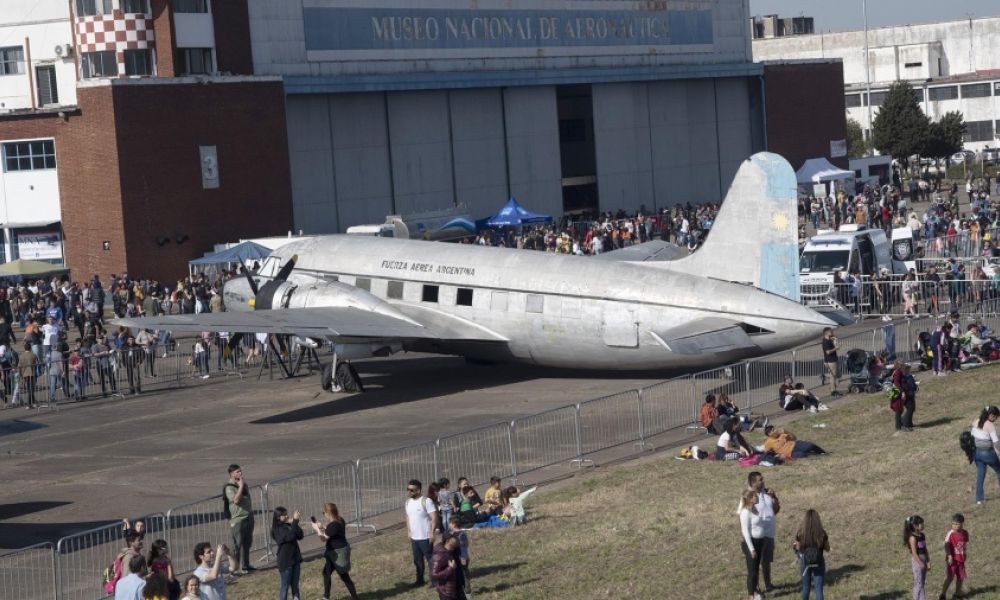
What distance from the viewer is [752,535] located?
17.6 meters

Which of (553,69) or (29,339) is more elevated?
(553,69)

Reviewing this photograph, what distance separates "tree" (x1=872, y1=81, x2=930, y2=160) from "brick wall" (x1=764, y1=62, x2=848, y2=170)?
284 centimetres

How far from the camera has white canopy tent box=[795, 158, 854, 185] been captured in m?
73.9

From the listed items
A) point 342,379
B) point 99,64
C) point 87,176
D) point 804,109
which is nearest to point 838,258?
point 342,379

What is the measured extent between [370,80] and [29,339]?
29.0 m

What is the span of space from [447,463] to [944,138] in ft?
243

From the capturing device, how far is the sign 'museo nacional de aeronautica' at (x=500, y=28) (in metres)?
65.9

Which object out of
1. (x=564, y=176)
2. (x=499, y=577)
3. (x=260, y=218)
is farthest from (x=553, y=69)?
(x=499, y=577)

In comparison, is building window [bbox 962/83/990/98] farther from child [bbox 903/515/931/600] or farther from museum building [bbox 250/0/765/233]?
child [bbox 903/515/931/600]

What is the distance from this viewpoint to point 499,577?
19297 millimetres

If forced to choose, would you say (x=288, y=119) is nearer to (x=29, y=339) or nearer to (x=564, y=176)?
(x=564, y=176)

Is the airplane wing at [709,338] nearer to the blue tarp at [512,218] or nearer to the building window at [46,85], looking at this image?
the blue tarp at [512,218]

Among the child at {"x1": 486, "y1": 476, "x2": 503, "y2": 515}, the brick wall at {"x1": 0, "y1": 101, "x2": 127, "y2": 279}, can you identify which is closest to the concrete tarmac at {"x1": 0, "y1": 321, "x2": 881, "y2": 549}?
the child at {"x1": 486, "y1": 476, "x2": 503, "y2": 515}

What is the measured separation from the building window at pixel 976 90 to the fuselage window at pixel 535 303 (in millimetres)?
87991
